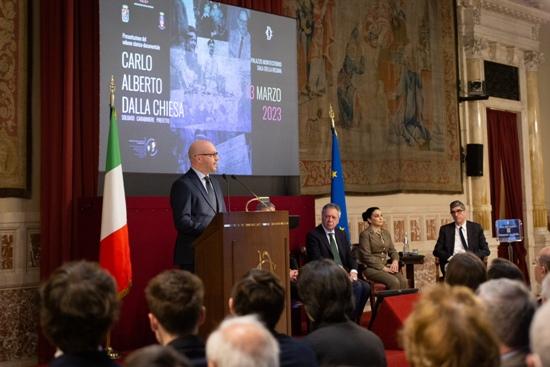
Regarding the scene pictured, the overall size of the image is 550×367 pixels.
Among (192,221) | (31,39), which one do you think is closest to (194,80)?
(31,39)

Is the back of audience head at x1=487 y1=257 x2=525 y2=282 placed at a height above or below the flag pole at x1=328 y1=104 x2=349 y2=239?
below

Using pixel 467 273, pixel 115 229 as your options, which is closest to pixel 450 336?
pixel 467 273

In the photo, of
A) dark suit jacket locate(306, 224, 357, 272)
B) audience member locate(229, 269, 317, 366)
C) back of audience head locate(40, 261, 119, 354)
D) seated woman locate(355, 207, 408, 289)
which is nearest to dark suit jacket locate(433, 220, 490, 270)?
seated woman locate(355, 207, 408, 289)

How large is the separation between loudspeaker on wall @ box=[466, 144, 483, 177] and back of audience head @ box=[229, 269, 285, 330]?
27.7 ft

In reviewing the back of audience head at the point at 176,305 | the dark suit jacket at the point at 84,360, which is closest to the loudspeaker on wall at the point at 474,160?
the back of audience head at the point at 176,305

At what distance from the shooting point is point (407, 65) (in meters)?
9.77

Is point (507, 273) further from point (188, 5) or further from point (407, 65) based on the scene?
point (407, 65)

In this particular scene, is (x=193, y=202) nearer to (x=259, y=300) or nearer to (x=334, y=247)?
(x=334, y=247)

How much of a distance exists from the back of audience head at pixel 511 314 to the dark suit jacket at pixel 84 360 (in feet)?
3.64

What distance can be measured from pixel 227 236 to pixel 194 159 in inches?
34.4

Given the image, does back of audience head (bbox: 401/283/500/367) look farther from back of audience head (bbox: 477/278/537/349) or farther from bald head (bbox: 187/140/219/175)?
bald head (bbox: 187/140/219/175)

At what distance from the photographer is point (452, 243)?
26.2 ft

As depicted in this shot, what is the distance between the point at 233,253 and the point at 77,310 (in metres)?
2.57

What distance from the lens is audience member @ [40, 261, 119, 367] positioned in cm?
198
